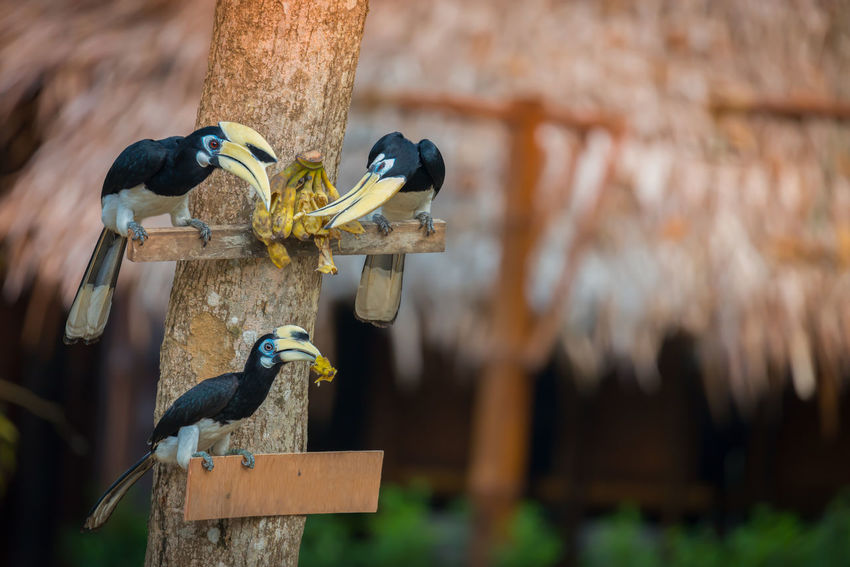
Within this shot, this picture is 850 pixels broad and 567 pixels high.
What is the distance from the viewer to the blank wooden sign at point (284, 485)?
55.2 inches

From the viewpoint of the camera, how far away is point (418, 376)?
19.6ft

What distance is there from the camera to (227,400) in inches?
54.8

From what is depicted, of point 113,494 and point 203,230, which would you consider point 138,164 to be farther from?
point 113,494

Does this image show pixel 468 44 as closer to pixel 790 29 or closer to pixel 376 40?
pixel 376 40

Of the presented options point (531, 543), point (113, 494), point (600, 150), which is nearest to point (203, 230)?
point (113, 494)

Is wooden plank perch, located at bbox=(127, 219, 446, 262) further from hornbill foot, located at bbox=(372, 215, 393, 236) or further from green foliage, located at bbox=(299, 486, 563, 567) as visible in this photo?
green foliage, located at bbox=(299, 486, 563, 567)

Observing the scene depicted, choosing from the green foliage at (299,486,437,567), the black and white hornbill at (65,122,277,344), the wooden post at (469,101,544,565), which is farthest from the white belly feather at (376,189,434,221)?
Result: the green foliage at (299,486,437,567)

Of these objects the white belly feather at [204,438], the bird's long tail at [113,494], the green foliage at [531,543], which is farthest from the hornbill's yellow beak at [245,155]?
the green foliage at [531,543]

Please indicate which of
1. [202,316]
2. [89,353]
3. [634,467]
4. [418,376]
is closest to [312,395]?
[418,376]

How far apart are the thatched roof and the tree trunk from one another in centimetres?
229

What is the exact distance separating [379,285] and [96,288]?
45 cm

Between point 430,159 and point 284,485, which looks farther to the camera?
point 430,159

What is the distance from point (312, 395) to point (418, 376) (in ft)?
2.23

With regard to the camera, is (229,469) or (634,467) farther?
(634,467)
